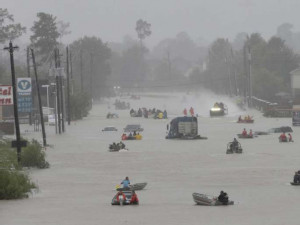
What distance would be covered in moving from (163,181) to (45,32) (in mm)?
133159

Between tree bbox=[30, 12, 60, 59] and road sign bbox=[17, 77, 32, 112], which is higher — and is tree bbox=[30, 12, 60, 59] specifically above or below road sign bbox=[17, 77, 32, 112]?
above

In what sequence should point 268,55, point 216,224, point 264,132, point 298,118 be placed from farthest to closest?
point 268,55 < point 298,118 < point 264,132 < point 216,224

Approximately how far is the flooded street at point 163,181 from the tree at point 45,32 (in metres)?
88.3

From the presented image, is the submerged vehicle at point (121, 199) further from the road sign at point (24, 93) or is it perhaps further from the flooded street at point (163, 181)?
the road sign at point (24, 93)

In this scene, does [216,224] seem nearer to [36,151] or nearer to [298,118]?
[36,151]

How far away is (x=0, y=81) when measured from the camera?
447 ft

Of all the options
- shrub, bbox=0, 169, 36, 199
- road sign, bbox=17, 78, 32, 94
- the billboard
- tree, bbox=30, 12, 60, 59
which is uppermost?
tree, bbox=30, 12, 60, 59

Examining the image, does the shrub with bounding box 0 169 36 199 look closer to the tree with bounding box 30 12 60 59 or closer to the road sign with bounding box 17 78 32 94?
the road sign with bounding box 17 78 32 94

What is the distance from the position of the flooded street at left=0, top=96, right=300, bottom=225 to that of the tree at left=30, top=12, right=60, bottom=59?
88.3 meters

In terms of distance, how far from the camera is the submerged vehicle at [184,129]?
8188cm

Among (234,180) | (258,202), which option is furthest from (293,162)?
(258,202)

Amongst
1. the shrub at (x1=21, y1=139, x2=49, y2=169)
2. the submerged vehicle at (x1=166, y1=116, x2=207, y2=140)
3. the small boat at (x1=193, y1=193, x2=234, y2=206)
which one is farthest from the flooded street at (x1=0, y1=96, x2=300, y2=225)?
the submerged vehicle at (x1=166, y1=116, x2=207, y2=140)

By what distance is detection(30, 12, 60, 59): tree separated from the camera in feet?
576

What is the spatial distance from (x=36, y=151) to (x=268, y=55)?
120934 millimetres
